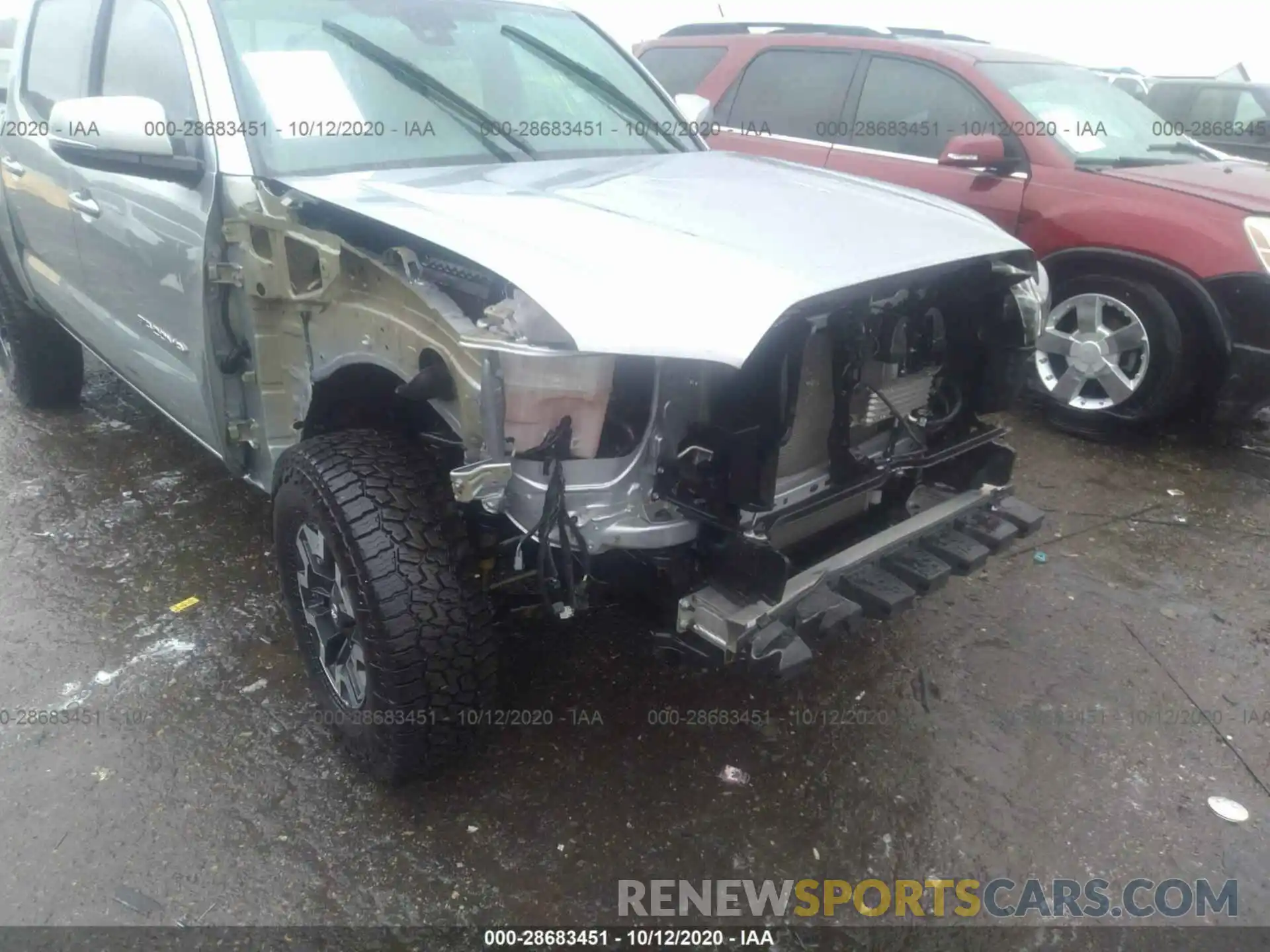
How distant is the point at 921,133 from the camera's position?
5059mm

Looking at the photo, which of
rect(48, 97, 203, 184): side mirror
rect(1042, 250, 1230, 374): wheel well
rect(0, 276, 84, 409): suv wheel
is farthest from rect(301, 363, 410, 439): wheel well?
rect(1042, 250, 1230, 374): wheel well

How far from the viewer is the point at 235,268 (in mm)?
2500

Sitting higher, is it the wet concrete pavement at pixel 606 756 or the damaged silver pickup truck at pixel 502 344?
the damaged silver pickup truck at pixel 502 344

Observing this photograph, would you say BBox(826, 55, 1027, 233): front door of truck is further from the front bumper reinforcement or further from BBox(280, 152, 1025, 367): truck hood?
the front bumper reinforcement

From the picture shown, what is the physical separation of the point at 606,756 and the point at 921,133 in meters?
4.03

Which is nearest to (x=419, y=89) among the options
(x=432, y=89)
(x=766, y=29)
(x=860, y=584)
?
(x=432, y=89)

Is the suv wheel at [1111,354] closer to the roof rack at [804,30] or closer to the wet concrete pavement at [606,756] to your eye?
the wet concrete pavement at [606,756]

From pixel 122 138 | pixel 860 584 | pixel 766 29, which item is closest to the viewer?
pixel 860 584

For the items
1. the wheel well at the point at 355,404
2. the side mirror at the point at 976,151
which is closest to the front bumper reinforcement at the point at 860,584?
the wheel well at the point at 355,404

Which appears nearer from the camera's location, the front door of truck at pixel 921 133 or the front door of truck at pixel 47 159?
the front door of truck at pixel 47 159

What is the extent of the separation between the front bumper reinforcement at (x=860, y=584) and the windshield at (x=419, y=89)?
5.18 feet

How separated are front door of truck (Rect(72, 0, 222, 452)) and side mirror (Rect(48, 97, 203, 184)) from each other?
0.16ft

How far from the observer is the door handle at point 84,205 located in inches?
122

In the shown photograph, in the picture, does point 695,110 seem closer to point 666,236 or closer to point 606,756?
point 666,236
